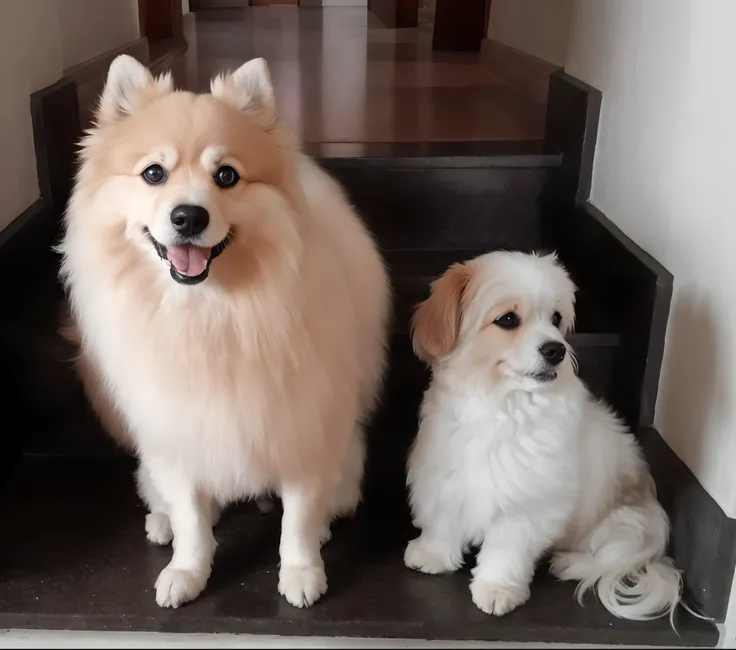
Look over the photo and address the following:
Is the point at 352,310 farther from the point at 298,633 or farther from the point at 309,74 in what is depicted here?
the point at 309,74

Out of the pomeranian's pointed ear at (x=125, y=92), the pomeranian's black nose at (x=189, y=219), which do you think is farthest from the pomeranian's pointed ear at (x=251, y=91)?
the pomeranian's black nose at (x=189, y=219)

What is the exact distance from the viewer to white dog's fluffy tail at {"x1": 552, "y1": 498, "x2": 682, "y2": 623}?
153 centimetres

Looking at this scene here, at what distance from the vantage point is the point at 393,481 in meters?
2.02

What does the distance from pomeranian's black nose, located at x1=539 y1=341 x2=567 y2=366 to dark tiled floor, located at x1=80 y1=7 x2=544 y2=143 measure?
3.88 ft

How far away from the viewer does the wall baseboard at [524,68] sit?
3246mm

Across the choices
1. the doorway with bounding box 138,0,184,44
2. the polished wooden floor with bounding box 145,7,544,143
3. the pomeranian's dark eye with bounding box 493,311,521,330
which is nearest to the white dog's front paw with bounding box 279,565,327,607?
the pomeranian's dark eye with bounding box 493,311,521,330

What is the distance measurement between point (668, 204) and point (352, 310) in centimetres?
76

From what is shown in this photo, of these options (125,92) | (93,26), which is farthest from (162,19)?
(125,92)

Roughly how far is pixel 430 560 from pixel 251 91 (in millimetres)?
1049

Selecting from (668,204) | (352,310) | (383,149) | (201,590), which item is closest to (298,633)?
(201,590)

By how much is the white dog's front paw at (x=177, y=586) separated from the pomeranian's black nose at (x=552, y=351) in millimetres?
843

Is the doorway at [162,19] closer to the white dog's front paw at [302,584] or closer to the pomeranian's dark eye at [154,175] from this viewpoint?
the pomeranian's dark eye at [154,175]

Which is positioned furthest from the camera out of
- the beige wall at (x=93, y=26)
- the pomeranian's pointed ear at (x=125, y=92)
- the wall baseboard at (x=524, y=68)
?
the wall baseboard at (x=524, y=68)

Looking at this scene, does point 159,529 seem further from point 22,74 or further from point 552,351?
point 22,74
